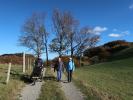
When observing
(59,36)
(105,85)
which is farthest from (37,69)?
(59,36)

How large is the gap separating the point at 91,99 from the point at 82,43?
2206 inches

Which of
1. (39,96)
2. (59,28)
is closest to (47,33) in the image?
(59,28)

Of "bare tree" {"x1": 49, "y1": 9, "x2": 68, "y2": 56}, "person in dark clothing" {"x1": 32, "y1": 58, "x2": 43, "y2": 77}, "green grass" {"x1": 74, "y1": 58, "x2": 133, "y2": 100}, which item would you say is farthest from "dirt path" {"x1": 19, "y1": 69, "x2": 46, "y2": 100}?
"bare tree" {"x1": 49, "y1": 9, "x2": 68, "y2": 56}

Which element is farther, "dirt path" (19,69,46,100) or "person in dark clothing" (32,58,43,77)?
"person in dark clothing" (32,58,43,77)

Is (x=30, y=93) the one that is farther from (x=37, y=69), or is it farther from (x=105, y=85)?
(x=105, y=85)

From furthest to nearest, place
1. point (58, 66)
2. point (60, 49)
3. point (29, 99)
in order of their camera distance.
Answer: point (60, 49)
point (58, 66)
point (29, 99)

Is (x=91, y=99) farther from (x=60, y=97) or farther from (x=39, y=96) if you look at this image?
(x=39, y=96)

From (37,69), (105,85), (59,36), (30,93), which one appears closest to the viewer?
(30,93)

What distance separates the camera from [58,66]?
23.6 metres

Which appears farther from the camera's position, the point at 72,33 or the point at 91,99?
the point at 72,33

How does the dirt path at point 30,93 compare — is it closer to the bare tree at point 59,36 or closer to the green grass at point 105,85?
the green grass at point 105,85

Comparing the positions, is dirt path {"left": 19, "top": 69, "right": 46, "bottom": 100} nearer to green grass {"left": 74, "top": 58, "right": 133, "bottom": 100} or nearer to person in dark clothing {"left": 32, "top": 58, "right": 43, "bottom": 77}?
green grass {"left": 74, "top": 58, "right": 133, "bottom": 100}

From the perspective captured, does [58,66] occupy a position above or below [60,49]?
below

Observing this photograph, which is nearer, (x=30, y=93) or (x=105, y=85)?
(x=30, y=93)
